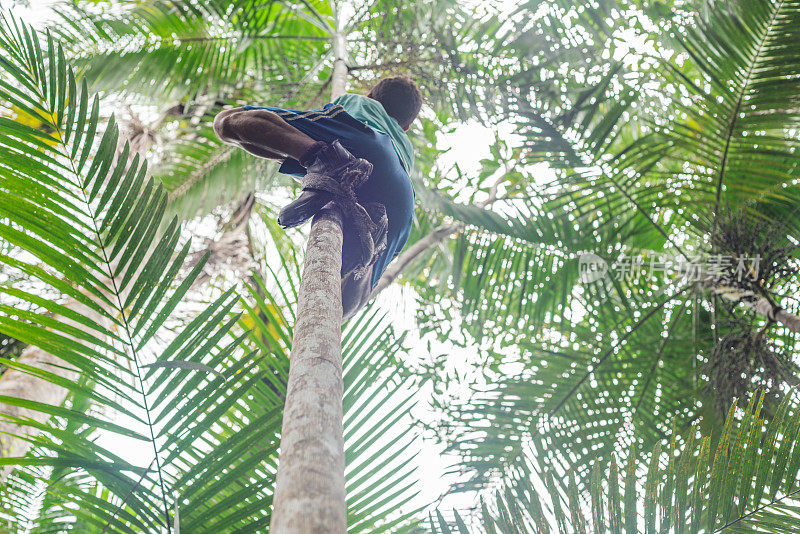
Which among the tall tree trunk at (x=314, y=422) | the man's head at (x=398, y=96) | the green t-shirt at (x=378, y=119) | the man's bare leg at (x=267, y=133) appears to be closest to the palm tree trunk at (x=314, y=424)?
the tall tree trunk at (x=314, y=422)

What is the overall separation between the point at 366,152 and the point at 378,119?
34 cm

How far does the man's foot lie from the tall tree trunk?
0.33m

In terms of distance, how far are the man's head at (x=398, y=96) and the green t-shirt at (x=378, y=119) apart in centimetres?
11

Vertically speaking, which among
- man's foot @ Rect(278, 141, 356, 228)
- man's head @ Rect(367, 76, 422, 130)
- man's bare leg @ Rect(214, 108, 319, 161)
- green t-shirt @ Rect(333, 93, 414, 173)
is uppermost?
man's head @ Rect(367, 76, 422, 130)

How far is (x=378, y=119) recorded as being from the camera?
2127mm

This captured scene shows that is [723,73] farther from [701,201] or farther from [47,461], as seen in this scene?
[47,461]

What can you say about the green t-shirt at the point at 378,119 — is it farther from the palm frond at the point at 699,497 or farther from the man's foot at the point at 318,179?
the palm frond at the point at 699,497

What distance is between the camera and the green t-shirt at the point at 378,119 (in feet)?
6.71

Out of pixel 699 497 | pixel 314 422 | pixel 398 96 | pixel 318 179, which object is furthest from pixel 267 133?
pixel 699 497

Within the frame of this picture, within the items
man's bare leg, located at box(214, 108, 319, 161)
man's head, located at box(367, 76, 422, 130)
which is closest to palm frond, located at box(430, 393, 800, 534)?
man's bare leg, located at box(214, 108, 319, 161)

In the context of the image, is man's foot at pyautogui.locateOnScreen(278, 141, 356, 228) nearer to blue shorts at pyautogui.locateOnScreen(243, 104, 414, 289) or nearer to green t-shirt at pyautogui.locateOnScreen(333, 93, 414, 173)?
blue shorts at pyautogui.locateOnScreen(243, 104, 414, 289)

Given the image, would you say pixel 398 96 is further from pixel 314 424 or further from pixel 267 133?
pixel 314 424

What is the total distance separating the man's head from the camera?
7.82 feet

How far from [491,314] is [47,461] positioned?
2.44 metres
